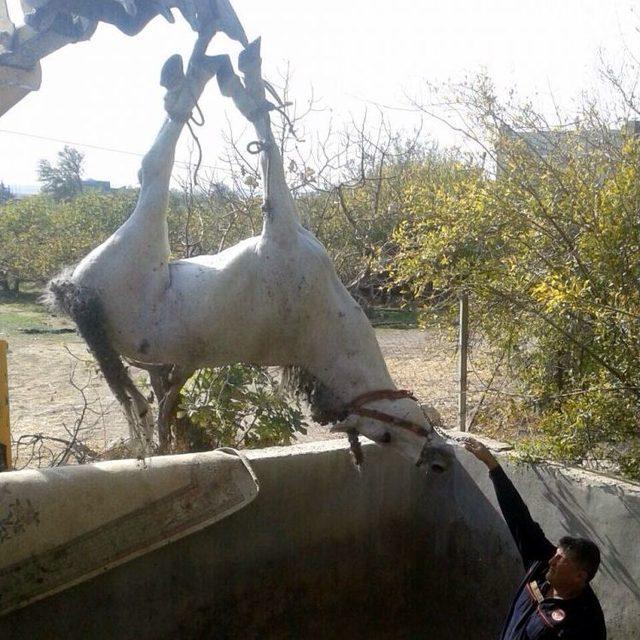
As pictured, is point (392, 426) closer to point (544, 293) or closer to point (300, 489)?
point (544, 293)

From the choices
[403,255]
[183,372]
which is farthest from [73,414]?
[183,372]

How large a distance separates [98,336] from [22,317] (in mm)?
17353

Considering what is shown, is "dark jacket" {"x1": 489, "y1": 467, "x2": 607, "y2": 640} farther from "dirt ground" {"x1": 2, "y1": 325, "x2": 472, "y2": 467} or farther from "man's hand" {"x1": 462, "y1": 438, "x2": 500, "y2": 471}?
"dirt ground" {"x1": 2, "y1": 325, "x2": 472, "y2": 467}

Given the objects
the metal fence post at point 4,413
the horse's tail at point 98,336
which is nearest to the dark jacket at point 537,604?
the horse's tail at point 98,336

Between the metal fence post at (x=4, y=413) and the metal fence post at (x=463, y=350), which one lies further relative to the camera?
the metal fence post at (x=463, y=350)

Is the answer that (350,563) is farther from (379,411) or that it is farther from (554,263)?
(379,411)

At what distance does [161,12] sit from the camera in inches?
71.1

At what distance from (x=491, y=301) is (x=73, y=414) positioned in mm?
5659

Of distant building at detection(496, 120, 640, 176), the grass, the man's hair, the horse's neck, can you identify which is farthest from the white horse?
the grass

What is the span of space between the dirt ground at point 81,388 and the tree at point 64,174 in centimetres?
2668

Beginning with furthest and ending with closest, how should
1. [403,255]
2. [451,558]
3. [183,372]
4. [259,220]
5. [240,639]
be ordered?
1. [259,220]
2. [403,255]
3. [451,558]
4. [240,639]
5. [183,372]

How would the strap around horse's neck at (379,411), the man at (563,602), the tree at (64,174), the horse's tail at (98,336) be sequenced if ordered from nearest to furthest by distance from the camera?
the horse's tail at (98,336) → the strap around horse's neck at (379,411) → the man at (563,602) → the tree at (64,174)

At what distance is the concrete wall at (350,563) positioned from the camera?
3.09 meters

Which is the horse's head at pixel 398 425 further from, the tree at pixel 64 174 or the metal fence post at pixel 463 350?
the tree at pixel 64 174
